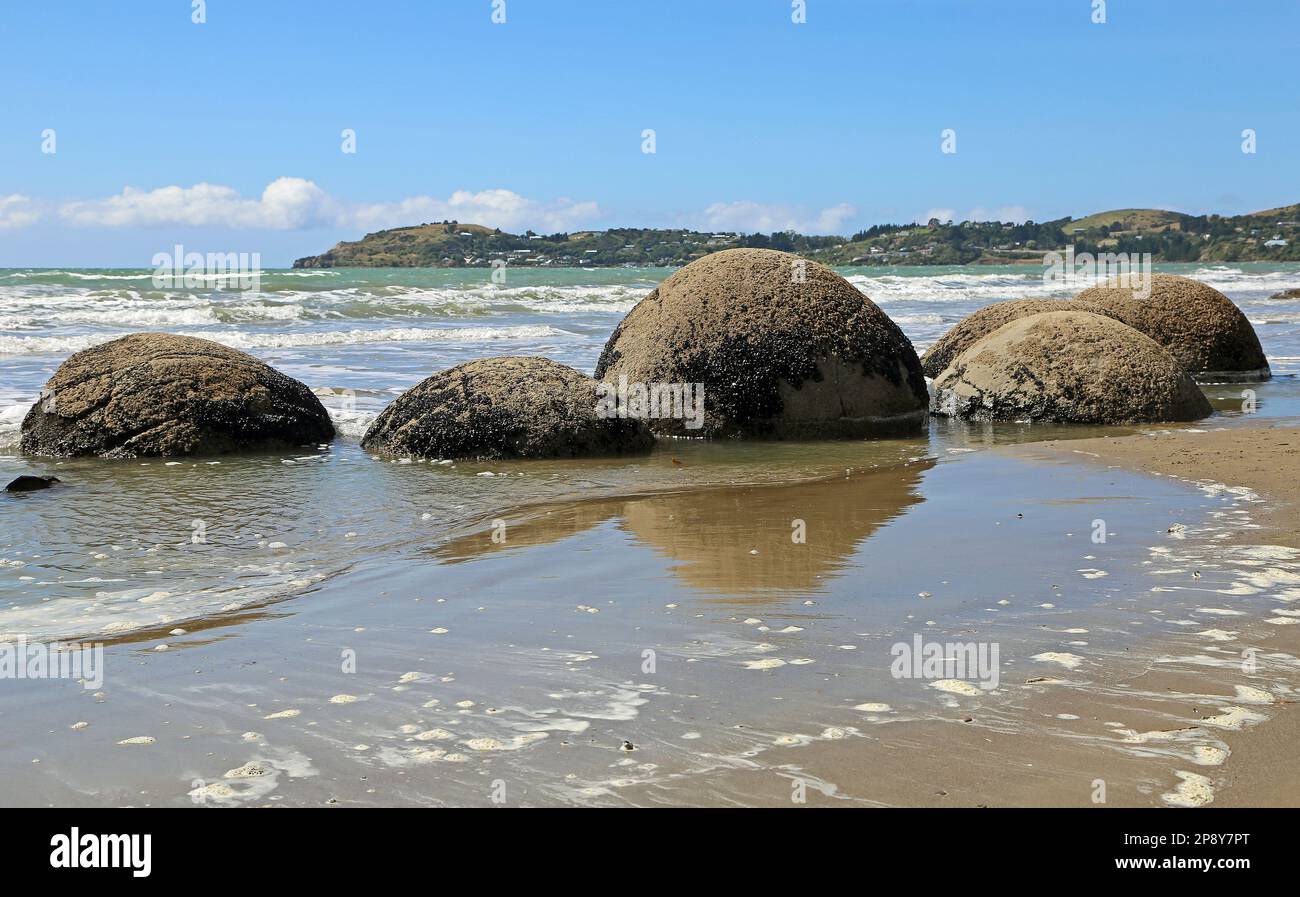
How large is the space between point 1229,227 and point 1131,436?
105 metres

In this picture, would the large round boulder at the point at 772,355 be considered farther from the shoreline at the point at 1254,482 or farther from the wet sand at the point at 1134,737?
the wet sand at the point at 1134,737

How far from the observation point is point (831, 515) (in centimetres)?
691

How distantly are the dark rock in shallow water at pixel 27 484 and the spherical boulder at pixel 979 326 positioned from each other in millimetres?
8884

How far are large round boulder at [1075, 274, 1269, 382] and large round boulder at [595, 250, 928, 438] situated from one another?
239 inches

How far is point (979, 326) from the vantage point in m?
13.8

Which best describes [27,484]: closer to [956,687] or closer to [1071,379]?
[956,687]

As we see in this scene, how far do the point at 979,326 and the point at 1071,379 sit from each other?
2598 millimetres

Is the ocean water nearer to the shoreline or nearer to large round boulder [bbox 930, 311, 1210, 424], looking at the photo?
large round boulder [bbox 930, 311, 1210, 424]

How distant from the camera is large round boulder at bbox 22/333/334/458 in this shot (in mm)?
9531

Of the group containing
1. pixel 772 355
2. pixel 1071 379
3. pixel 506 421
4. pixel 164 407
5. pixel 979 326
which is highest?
pixel 979 326

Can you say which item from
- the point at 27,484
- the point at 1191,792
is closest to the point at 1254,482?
the point at 1191,792

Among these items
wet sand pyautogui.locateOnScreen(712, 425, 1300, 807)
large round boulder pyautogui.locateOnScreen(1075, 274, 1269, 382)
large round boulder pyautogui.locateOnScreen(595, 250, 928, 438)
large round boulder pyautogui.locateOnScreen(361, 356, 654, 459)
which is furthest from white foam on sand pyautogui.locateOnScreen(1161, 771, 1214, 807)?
large round boulder pyautogui.locateOnScreen(1075, 274, 1269, 382)

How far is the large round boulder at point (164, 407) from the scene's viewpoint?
375 inches
